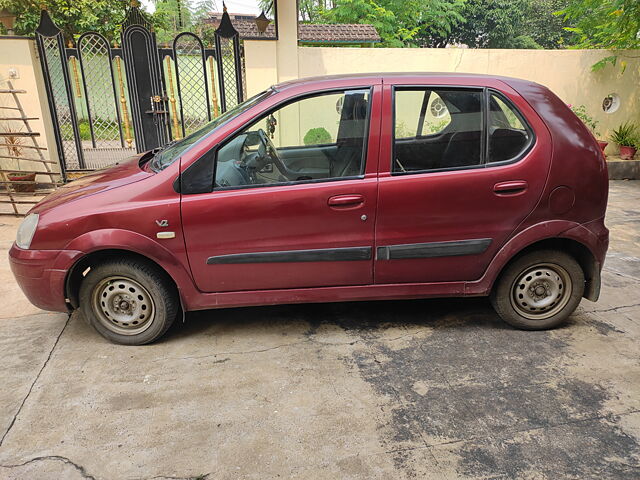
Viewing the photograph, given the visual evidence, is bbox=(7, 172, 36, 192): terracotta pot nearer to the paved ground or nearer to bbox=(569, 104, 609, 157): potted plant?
the paved ground

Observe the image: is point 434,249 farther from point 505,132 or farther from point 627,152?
point 627,152

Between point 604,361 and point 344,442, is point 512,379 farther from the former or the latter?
point 344,442

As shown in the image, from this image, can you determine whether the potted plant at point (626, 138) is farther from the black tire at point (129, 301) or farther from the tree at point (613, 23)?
the black tire at point (129, 301)

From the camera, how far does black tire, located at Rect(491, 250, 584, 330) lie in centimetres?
334

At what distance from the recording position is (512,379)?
2932 mm

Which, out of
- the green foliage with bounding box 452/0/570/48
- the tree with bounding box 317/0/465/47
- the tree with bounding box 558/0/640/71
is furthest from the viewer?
the green foliage with bounding box 452/0/570/48

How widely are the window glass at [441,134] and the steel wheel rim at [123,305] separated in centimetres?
193

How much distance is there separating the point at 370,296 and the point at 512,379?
3.40ft

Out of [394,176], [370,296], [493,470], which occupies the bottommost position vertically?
[493,470]

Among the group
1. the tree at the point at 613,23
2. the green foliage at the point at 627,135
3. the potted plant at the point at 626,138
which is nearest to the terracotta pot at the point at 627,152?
the potted plant at the point at 626,138

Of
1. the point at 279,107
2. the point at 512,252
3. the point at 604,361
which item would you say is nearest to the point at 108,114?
the point at 279,107

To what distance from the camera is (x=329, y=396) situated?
2787 millimetres

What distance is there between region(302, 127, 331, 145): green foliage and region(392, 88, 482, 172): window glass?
518 mm

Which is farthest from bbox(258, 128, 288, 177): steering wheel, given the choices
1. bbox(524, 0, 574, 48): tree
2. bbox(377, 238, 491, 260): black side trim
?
bbox(524, 0, 574, 48): tree
